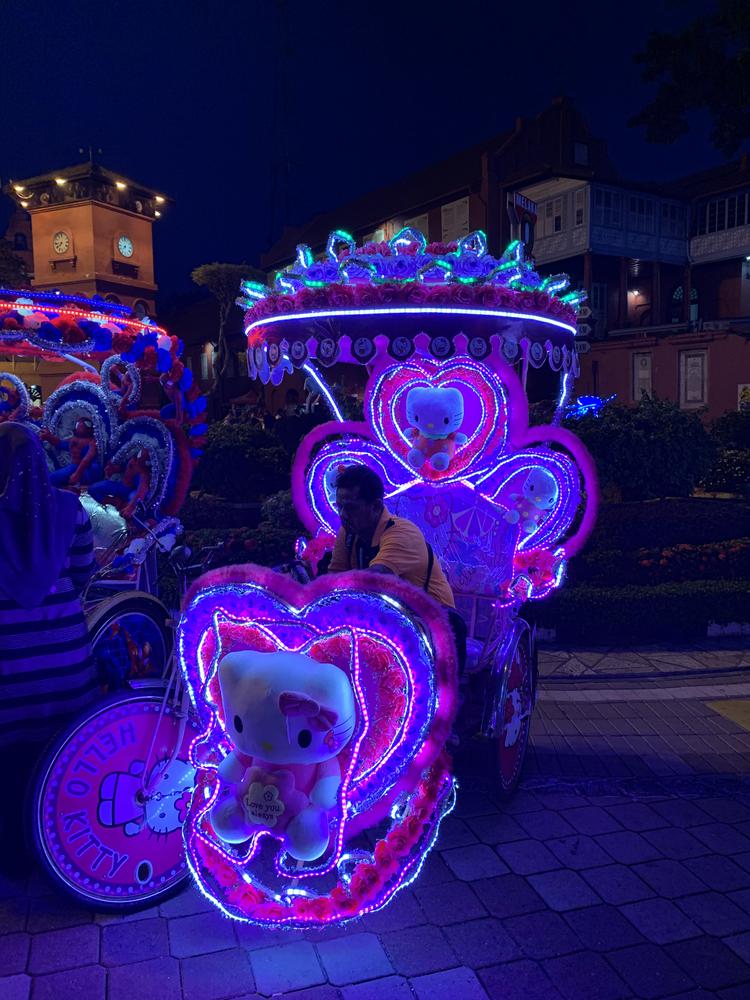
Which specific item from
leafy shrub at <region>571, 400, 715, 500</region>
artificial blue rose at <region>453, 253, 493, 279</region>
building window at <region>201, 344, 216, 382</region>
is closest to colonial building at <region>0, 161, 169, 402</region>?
building window at <region>201, 344, 216, 382</region>

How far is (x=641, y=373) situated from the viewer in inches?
957

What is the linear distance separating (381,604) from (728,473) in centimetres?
1276

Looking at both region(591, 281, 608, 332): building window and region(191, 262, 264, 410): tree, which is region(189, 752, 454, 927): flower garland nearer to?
region(191, 262, 264, 410): tree

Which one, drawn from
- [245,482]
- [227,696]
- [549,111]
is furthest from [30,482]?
[549,111]

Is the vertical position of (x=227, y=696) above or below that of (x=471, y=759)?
above

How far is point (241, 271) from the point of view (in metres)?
28.0

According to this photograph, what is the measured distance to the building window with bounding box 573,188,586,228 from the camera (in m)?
24.3

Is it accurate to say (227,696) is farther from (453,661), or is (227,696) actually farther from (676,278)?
(676,278)

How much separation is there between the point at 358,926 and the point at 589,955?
957 mm

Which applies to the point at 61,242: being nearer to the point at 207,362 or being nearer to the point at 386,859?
the point at 207,362

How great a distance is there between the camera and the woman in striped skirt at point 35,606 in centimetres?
308

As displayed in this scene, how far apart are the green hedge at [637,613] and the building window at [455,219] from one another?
1969 cm

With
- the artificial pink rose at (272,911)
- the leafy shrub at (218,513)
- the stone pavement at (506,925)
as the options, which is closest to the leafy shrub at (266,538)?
the leafy shrub at (218,513)

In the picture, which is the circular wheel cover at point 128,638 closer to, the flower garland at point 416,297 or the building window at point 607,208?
the flower garland at point 416,297
